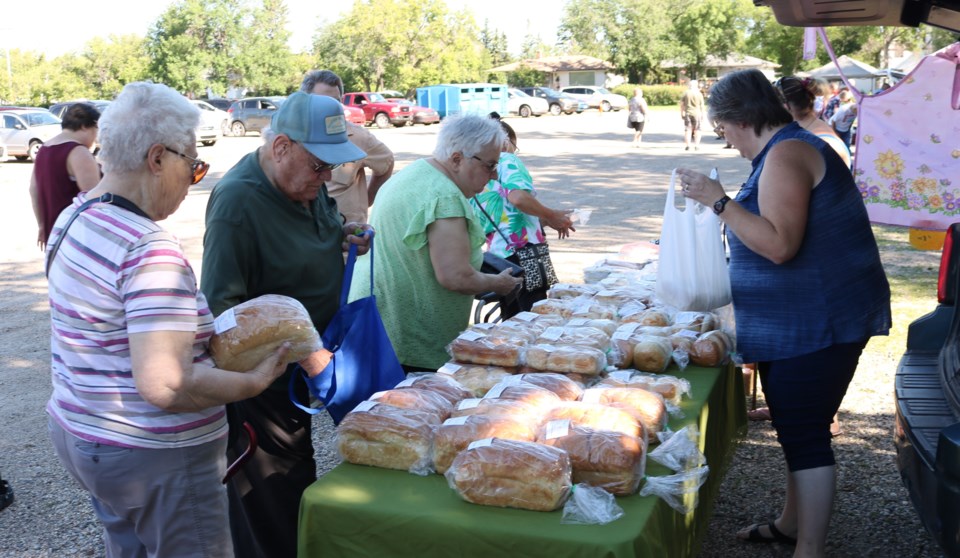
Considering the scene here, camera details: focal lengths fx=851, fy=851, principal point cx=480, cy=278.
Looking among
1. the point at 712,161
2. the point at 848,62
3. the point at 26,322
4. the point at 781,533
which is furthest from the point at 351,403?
the point at 848,62

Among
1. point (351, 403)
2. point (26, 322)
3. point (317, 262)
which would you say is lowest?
point (26, 322)

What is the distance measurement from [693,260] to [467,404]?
1239 millimetres

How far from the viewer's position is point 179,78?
5394 cm

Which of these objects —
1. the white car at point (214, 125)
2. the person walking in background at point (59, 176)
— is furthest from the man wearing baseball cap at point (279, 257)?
the white car at point (214, 125)

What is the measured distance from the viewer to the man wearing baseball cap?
257 centimetres

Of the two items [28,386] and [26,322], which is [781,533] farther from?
[26,322]

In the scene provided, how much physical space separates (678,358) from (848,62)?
116 feet

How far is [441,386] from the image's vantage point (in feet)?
8.85

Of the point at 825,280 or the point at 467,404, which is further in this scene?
the point at 825,280

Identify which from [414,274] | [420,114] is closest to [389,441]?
[414,274]

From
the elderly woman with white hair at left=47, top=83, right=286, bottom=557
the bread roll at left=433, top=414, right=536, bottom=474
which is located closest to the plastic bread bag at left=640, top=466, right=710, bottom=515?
the bread roll at left=433, top=414, right=536, bottom=474

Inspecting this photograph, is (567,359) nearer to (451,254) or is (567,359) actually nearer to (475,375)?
(475,375)

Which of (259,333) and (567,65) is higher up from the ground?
(567,65)

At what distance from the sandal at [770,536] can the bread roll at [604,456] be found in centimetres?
151
